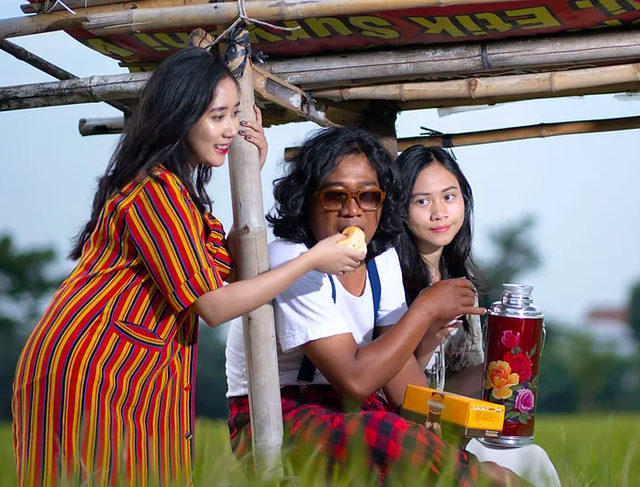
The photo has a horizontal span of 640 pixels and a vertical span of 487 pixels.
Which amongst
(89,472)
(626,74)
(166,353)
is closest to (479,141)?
(626,74)

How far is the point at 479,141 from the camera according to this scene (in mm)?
4098

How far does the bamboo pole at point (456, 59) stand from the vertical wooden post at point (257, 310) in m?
0.55

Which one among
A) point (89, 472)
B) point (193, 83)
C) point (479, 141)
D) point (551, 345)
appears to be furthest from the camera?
point (551, 345)

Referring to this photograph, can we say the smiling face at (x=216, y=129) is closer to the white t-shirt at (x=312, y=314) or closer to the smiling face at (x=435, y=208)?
the white t-shirt at (x=312, y=314)

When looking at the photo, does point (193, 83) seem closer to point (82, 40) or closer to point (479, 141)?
point (82, 40)

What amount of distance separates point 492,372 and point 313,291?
564 mm

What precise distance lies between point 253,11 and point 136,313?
3.12ft

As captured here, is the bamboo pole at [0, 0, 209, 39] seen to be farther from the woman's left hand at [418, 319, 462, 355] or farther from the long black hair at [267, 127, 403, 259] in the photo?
the woman's left hand at [418, 319, 462, 355]

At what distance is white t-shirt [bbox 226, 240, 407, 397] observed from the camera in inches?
104

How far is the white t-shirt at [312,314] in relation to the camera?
264cm

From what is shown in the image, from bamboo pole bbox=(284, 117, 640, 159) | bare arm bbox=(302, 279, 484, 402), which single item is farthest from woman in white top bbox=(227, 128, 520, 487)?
bamboo pole bbox=(284, 117, 640, 159)

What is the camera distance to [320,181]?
2850 millimetres

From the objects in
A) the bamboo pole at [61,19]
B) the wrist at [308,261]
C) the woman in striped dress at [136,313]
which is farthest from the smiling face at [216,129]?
the bamboo pole at [61,19]

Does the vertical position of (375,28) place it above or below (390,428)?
above
